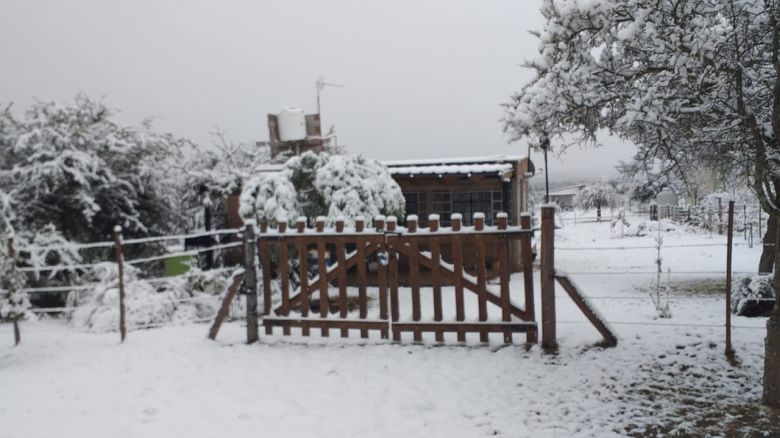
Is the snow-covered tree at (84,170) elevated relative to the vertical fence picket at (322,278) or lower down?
elevated

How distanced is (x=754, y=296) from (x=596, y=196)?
39.0 m

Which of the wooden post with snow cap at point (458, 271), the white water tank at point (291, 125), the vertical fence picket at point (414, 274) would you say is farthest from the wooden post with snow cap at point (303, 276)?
the white water tank at point (291, 125)

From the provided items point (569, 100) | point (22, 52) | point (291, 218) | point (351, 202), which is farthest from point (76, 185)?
point (569, 100)

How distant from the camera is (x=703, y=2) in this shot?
11.0 feet

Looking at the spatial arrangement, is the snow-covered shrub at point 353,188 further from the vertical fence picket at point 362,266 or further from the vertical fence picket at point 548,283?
the vertical fence picket at point 548,283

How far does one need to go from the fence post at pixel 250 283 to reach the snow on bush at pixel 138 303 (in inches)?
79.2

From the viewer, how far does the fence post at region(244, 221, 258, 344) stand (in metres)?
5.63

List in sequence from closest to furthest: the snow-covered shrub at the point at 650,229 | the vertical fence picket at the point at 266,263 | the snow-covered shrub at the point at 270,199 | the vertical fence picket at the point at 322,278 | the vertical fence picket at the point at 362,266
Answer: the vertical fence picket at the point at 362,266, the vertical fence picket at the point at 322,278, the vertical fence picket at the point at 266,263, the snow-covered shrub at the point at 270,199, the snow-covered shrub at the point at 650,229

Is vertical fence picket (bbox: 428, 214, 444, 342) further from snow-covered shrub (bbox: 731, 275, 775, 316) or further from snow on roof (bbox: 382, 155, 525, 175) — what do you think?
snow on roof (bbox: 382, 155, 525, 175)

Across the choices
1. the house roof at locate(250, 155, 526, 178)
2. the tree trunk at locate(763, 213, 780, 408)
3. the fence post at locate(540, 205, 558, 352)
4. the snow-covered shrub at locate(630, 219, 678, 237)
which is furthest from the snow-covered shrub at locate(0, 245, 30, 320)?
the snow-covered shrub at locate(630, 219, 678, 237)

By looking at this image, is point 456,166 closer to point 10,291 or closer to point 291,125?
point 291,125

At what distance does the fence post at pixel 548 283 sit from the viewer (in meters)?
4.90

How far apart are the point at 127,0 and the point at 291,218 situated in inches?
397

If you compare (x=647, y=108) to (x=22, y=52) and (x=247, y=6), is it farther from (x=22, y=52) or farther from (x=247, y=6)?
(x=247, y=6)
